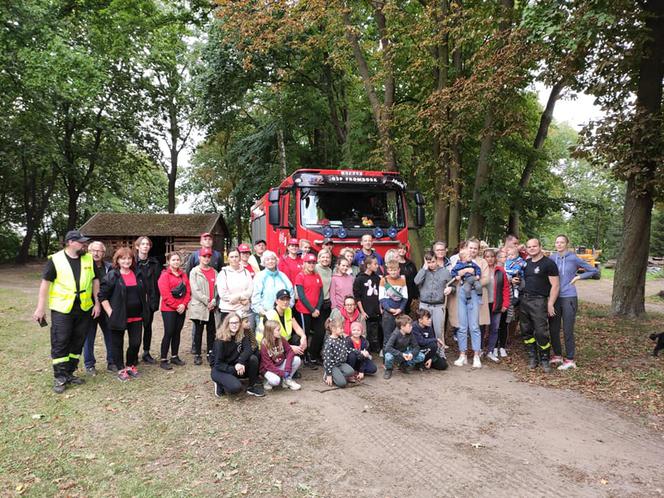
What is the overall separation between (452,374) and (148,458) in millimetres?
4178

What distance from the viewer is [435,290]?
6988 millimetres

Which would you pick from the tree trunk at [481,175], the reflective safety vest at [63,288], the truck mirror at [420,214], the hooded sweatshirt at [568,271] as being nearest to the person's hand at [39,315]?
the reflective safety vest at [63,288]

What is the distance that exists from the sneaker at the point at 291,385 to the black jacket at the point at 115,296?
2.32 metres

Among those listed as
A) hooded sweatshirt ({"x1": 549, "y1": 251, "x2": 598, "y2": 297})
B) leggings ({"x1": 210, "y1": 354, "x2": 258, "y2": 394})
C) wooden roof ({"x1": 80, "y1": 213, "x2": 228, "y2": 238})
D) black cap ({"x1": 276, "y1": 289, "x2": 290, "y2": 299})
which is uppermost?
wooden roof ({"x1": 80, "y1": 213, "x2": 228, "y2": 238})

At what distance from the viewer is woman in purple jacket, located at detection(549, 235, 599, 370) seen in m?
6.64

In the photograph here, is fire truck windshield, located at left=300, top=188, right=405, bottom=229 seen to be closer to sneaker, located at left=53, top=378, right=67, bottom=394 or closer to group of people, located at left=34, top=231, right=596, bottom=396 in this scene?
group of people, located at left=34, top=231, right=596, bottom=396

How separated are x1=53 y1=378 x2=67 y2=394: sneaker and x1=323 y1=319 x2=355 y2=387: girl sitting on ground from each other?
3309 mm

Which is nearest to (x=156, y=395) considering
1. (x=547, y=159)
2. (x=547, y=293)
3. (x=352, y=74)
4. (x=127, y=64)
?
(x=547, y=293)

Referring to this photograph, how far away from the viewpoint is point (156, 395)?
18.4ft

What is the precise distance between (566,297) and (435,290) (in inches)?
74.5

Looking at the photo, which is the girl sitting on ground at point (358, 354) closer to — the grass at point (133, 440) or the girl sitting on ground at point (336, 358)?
the girl sitting on ground at point (336, 358)

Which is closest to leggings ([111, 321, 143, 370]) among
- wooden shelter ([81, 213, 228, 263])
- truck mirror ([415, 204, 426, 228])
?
truck mirror ([415, 204, 426, 228])

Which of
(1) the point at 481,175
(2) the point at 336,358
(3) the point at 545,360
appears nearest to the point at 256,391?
(2) the point at 336,358

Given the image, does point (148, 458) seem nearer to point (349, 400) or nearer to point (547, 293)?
point (349, 400)
